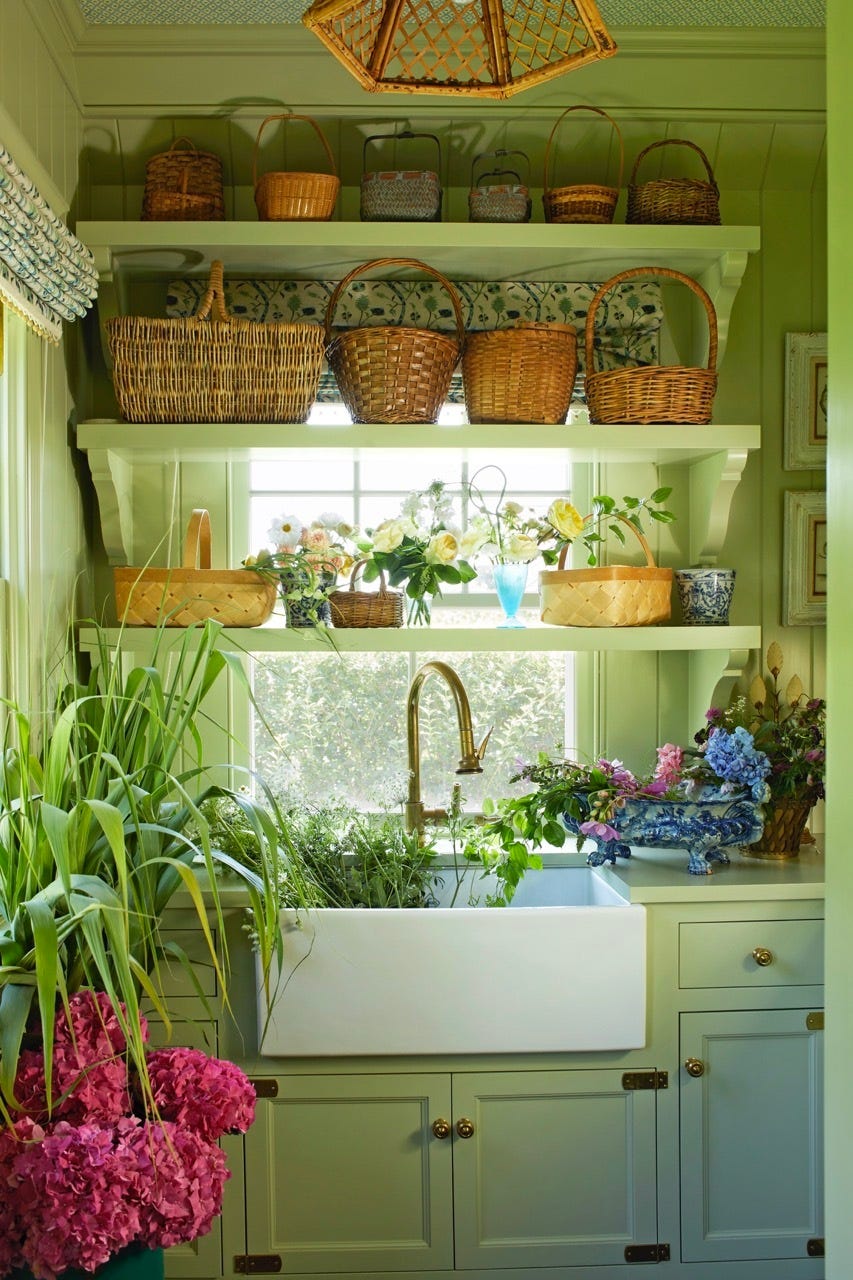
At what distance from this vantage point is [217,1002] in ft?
7.66

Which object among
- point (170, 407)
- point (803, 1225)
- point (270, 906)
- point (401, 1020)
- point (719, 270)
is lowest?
point (803, 1225)

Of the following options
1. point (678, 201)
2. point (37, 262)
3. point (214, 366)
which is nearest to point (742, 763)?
point (678, 201)

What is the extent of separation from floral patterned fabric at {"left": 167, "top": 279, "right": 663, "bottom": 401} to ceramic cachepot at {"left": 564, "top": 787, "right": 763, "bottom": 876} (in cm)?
105

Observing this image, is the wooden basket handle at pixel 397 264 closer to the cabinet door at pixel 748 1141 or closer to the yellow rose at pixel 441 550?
the yellow rose at pixel 441 550

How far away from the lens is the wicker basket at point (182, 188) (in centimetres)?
259

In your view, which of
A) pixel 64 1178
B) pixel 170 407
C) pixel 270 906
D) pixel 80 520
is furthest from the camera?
pixel 80 520

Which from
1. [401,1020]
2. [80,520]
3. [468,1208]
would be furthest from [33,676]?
[468,1208]

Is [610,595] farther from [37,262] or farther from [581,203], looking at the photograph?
[37,262]

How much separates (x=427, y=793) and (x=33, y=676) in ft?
3.45

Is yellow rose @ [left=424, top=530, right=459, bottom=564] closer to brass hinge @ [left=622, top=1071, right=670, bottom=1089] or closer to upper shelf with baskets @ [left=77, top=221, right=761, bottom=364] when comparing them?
upper shelf with baskets @ [left=77, top=221, right=761, bottom=364]

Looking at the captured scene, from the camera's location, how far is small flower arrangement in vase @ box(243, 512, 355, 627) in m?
2.56

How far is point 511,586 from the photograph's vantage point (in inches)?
Answer: 106

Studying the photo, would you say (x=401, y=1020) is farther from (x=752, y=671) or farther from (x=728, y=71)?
(x=728, y=71)

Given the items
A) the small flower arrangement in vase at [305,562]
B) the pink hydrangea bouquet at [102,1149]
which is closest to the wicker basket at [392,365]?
the small flower arrangement in vase at [305,562]
